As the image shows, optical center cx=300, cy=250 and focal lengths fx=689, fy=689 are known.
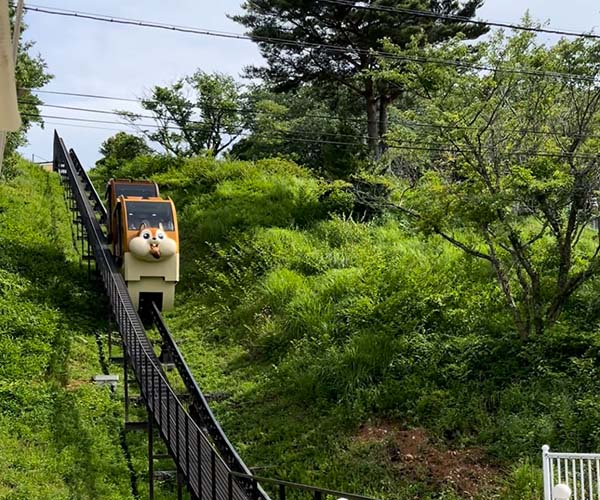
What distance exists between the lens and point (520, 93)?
11773 millimetres

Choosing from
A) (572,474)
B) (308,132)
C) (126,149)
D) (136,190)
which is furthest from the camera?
(126,149)

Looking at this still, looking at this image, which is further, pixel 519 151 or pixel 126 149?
pixel 126 149

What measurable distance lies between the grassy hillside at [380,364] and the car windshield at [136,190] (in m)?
2.25

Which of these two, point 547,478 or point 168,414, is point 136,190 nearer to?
point 168,414

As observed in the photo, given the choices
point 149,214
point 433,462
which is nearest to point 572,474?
point 433,462

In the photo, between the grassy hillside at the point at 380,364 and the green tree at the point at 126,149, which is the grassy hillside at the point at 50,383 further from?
the green tree at the point at 126,149

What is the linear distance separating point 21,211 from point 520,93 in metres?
14.1

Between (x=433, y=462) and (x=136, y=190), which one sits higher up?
(x=136, y=190)

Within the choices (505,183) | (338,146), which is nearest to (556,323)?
(505,183)

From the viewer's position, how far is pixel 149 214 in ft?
48.6

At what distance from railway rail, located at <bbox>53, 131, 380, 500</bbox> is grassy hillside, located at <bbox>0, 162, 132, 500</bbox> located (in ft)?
1.92

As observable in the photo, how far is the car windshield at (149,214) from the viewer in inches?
573

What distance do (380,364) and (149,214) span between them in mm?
6502

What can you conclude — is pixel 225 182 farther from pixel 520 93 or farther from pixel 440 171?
pixel 520 93
